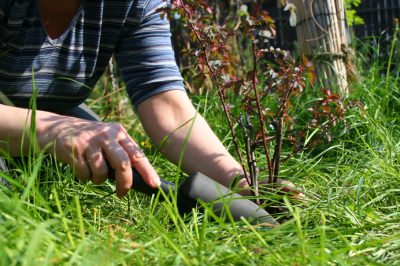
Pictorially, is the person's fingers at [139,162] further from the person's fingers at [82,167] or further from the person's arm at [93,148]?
the person's fingers at [82,167]

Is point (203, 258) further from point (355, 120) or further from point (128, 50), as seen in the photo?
point (355, 120)

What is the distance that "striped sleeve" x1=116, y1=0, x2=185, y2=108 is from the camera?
231cm

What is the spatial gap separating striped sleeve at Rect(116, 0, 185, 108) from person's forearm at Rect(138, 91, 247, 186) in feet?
0.14

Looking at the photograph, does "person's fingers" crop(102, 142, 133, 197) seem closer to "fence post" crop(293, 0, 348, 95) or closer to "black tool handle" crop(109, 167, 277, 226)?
"black tool handle" crop(109, 167, 277, 226)

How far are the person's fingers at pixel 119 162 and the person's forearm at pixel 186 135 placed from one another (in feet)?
1.14

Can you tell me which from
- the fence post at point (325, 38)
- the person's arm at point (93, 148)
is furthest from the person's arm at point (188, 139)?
the fence post at point (325, 38)

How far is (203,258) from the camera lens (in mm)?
1309

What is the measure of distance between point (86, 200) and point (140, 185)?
0.34 meters

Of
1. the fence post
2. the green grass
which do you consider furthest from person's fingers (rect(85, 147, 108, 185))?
the fence post

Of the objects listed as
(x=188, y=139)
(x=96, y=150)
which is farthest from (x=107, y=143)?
(x=188, y=139)

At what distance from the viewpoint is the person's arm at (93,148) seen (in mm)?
1646

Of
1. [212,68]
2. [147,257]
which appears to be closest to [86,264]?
[147,257]

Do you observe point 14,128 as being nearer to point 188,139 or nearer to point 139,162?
point 139,162

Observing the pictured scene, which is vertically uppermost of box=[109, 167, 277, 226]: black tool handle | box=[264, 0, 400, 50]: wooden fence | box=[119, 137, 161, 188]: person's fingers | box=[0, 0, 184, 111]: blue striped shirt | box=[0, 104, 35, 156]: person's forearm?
box=[0, 0, 184, 111]: blue striped shirt
